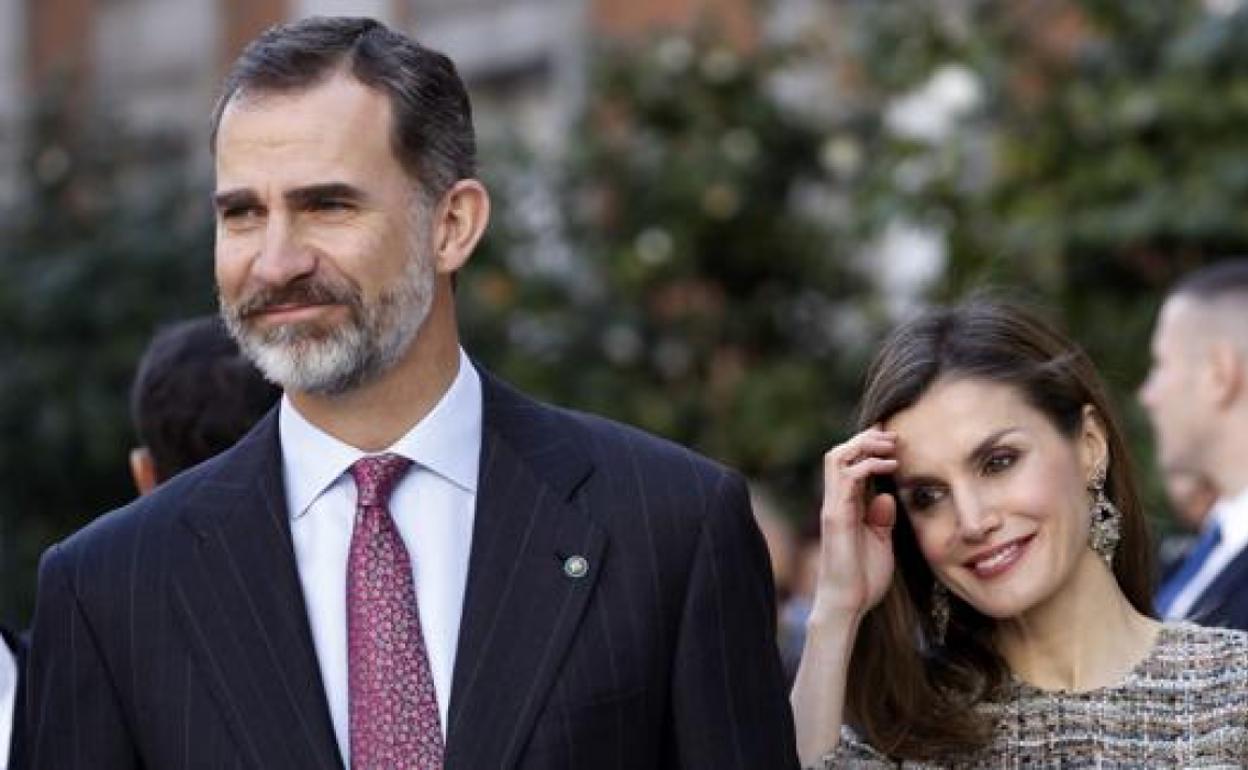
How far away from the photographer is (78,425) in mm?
11328

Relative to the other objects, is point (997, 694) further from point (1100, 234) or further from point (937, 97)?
point (937, 97)

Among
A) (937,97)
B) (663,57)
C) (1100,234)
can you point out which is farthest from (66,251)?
(1100,234)

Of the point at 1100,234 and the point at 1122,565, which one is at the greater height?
the point at 1100,234

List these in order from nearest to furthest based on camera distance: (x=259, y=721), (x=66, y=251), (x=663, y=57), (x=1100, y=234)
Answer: (x=259, y=721)
(x=1100, y=234)
(x=663, y=57)
(x=66, y=251)

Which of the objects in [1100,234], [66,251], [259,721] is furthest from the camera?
[66,251]

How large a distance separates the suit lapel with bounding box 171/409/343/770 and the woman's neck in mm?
1265

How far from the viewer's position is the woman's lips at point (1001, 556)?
4020 millimetres

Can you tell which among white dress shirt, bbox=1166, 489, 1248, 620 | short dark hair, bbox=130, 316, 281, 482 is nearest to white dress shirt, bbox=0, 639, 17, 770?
short dark hair, bbox=130, 316, 281, 482

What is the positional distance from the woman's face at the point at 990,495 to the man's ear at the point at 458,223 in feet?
2.68

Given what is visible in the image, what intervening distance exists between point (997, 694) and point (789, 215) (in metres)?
7.10

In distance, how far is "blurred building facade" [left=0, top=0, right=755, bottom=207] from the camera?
41.2ft

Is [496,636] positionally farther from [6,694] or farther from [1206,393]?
[1206,393]

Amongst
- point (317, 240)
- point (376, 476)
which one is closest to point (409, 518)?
point (376, 476)

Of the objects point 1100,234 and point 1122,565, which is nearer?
point 1122,565
